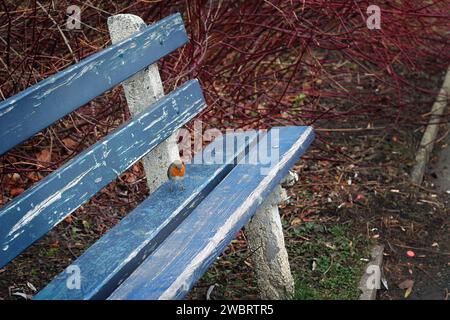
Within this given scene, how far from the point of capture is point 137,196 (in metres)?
3.88

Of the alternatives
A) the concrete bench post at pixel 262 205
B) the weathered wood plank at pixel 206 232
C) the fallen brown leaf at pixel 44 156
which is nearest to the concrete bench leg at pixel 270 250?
the concrete bench post at pixel 262 205

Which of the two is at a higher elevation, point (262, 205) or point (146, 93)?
point (146, 93)

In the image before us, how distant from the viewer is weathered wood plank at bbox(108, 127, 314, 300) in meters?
2.07

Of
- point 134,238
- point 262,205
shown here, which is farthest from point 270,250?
point 134,238

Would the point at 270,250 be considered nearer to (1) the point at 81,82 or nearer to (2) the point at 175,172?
(2) the point at 175,172

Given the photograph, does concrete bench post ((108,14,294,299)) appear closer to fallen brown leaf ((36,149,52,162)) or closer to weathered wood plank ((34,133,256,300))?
weathered wood plank ((34,133,256,300))

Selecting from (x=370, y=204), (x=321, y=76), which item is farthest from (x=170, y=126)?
(x=321, y=76)

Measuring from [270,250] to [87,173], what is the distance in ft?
3.16

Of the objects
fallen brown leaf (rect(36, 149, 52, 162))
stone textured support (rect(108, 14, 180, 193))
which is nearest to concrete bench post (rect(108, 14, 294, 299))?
stone textured support (rect(108, 14, 180, 193))

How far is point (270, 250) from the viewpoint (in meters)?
2.98

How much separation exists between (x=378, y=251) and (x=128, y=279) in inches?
70.1

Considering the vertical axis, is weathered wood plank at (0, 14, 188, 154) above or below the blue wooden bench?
above

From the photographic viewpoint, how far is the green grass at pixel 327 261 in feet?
10.5

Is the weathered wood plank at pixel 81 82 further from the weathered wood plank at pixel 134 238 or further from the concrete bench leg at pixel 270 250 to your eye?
the concrete bench leg at pixel 270 250
